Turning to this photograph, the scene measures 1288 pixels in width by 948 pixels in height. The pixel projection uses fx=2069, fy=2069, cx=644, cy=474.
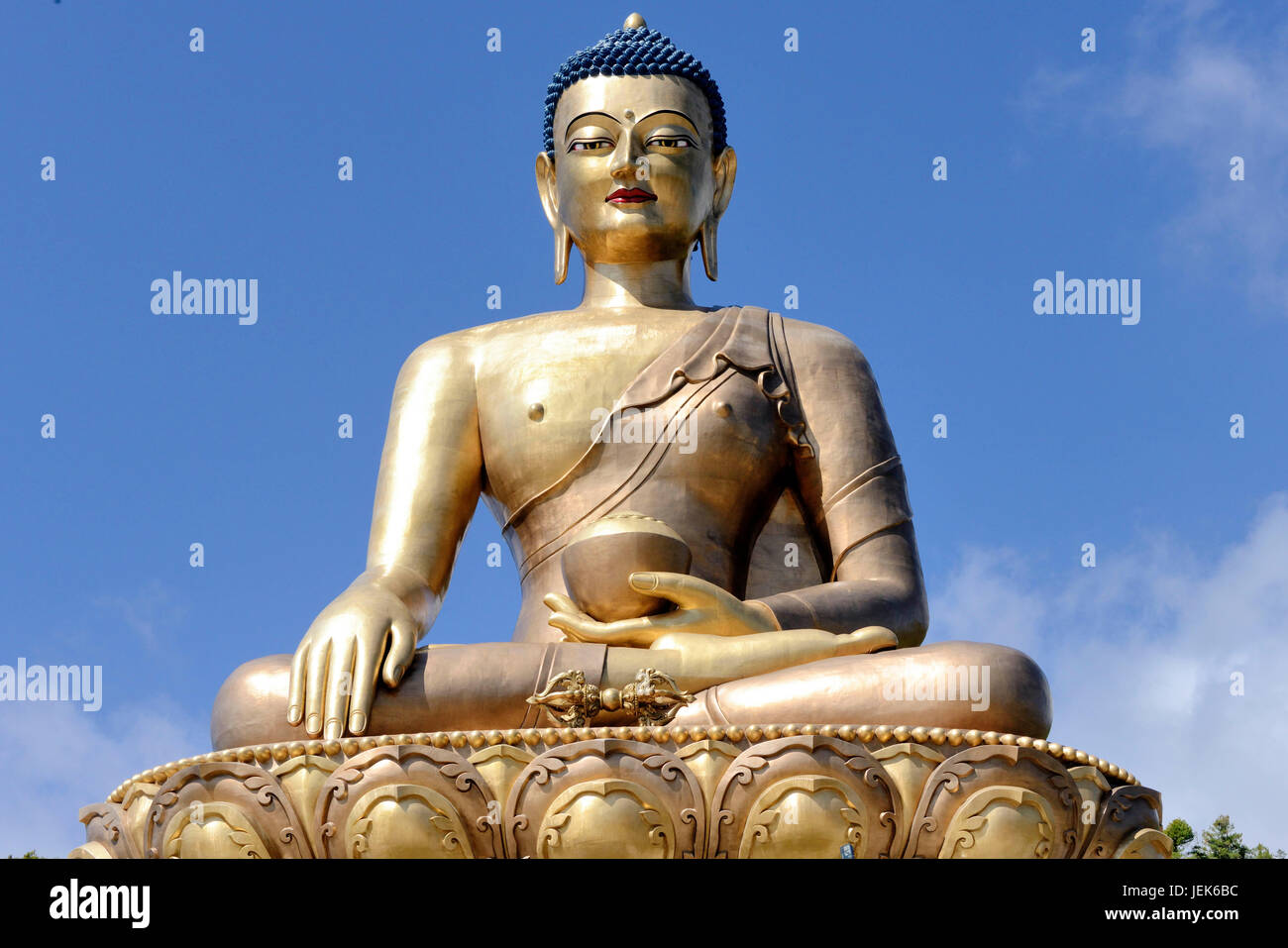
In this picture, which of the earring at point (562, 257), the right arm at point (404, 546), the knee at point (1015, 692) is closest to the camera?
the knee at point (1015, 692)

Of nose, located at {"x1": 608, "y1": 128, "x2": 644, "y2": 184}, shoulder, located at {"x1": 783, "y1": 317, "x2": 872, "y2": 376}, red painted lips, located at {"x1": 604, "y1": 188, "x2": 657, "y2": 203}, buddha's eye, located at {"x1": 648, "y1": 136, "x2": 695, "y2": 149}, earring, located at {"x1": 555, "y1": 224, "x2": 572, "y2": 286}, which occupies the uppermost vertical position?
buddha's eye, located at {"x1": 648, "y1": 136, "x2": 695, "y2": 149}

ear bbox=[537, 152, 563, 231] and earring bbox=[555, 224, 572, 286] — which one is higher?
ear bbox=[537, 152, 563, 231]

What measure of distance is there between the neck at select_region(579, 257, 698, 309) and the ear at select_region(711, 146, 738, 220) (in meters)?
0.44

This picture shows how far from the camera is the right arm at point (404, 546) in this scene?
7992 mm

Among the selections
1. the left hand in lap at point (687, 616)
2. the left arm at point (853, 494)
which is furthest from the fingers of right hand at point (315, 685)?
the left arm at point (853, 494)

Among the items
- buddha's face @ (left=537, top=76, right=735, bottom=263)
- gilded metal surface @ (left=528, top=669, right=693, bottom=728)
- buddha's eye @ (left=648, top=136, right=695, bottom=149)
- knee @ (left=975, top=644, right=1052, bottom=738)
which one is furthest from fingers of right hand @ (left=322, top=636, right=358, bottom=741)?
buddha's eye @ (left=648, top=136, right=695, bottom=149)

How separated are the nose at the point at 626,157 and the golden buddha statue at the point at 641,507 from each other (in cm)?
1

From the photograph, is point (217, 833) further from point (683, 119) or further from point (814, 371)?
point (683, 119)

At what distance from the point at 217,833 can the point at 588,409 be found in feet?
9.47

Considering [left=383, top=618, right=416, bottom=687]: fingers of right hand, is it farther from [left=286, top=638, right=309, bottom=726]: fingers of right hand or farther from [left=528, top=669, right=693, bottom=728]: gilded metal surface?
[left=528, top=669, right=693, bottom=728]: gilded metal surface

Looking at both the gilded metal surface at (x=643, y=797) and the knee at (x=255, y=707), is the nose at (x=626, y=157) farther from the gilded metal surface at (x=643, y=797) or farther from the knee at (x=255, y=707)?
the gilded metal surface at (x=643, y=797)

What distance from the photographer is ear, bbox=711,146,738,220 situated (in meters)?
10.4

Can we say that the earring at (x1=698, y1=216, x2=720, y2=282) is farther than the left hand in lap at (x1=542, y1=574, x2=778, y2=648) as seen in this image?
Yes

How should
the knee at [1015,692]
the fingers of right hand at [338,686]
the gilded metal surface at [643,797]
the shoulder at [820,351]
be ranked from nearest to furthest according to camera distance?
the gilded metal surface at [643,797] → the knee at [1015,692] → the fingers of right hand at [338,686] → the shoulder at [820,351]
